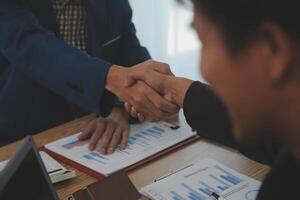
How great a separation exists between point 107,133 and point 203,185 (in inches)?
14.2

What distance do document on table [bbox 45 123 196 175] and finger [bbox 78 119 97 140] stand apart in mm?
16

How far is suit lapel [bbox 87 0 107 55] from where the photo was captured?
1.56 m

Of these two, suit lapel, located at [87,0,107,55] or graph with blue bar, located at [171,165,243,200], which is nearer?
graph with blue bar, located at [171,165,243,200]

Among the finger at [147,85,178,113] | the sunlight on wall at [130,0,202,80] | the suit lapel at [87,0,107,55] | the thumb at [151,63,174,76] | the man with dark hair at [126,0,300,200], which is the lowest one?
the sunlight on wall at [130,0,202,80]

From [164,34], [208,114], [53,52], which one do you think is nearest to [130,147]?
[208,114]

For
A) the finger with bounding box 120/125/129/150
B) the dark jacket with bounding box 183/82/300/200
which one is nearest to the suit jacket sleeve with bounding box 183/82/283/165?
the dark jacket with bounding box 183/82/300/200

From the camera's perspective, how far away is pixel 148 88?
4.54ft

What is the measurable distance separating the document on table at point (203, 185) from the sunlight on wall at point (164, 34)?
4.98 feet

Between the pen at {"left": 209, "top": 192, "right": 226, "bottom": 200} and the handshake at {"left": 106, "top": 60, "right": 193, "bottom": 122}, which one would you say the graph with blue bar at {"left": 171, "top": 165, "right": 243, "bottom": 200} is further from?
the handshake at {"left": 106, "top": 60, "right": 193, "bottom": 122}

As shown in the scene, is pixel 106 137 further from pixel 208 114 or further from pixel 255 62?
pixel 255 62

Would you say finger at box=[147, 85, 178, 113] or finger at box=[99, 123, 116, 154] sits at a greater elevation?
finger at box=[147, 85, 178, 113]

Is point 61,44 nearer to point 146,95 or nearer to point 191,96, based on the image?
point 146,95

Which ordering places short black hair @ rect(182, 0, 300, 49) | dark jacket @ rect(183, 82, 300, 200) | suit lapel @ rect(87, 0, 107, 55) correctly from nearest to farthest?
1. short black hair @ rect(182, 0, 300, 49)
2. dark jacket @ rect(183, 82, 300, 200)
3. suit lapel @ rect(87, 0, 107, 55)

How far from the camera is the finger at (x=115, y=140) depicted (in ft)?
4.23
